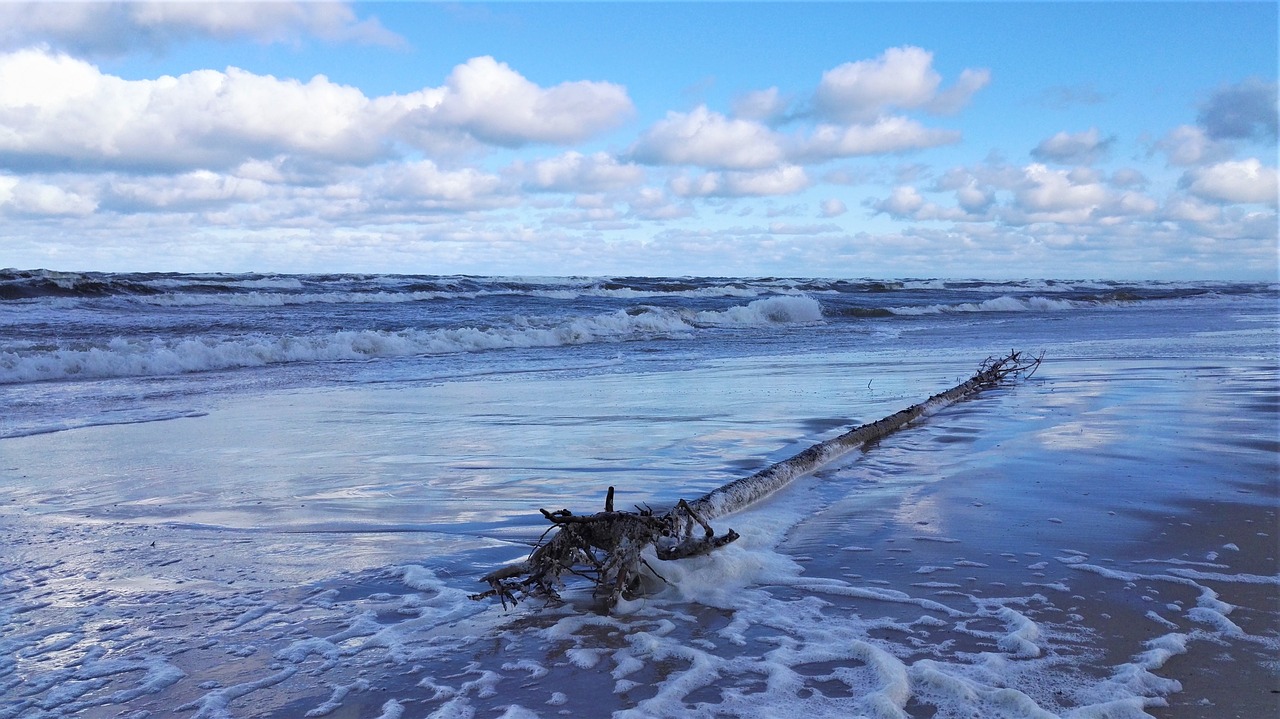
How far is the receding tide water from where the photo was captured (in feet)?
8.84

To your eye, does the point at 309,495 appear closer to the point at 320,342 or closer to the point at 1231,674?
the point at 1231,674

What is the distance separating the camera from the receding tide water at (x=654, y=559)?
2693 millimetres

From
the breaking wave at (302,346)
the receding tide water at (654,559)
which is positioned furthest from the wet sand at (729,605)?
the breaking wave at (302,346)

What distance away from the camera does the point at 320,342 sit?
16.1 meters

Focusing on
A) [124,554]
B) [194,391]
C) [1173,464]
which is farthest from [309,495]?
[194,391]

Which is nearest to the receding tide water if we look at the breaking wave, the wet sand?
the wet sand

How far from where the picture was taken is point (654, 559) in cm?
365

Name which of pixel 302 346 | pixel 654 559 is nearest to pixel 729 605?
pixel 654 559

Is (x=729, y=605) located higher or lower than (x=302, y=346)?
lower

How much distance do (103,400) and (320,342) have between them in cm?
644

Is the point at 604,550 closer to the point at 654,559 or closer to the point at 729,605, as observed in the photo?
Result: the point at 654,559

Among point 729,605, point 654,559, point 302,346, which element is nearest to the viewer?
point 729,605

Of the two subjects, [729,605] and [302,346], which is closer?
[729,605]

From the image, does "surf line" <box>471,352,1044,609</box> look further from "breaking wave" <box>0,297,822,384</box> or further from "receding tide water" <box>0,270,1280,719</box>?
"breaking wave" <box>0,297,822,384</box>
